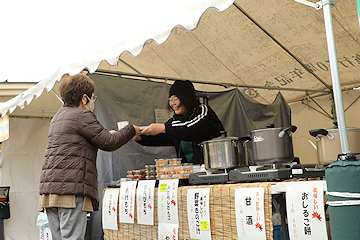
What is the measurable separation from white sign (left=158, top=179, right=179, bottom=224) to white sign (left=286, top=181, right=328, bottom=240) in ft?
2.91

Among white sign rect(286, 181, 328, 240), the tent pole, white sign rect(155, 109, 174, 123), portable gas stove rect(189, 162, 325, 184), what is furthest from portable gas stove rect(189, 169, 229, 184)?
white sign rect(155, 109, 174, 123)

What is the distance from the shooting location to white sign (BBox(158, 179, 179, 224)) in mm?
2389

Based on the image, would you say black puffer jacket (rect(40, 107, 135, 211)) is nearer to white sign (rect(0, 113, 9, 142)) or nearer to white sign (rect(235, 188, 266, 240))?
white sign (rect(235, 188, 266, 240))

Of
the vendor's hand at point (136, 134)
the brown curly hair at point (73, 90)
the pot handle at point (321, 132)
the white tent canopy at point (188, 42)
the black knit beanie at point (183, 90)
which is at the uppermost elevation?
the white tent canopy at point (188, 42)

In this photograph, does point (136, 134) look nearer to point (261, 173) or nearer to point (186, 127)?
point (186, 127)

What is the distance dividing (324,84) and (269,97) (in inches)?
32.8

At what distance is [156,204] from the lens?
8.52 ft

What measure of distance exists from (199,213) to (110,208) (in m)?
1.08

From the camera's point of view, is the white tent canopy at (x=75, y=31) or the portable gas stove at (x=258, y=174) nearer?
the portable gas stove at (x=258, y=174)

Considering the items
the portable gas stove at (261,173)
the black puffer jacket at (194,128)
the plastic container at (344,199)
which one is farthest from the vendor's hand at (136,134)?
the plastic container at (344,199)

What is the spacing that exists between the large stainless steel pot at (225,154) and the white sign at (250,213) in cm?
30

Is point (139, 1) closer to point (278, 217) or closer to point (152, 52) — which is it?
point (278, 217)

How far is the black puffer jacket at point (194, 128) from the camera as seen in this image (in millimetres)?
3229

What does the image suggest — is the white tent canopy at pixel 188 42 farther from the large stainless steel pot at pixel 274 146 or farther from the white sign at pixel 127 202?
the white sign at pixel 127 202
